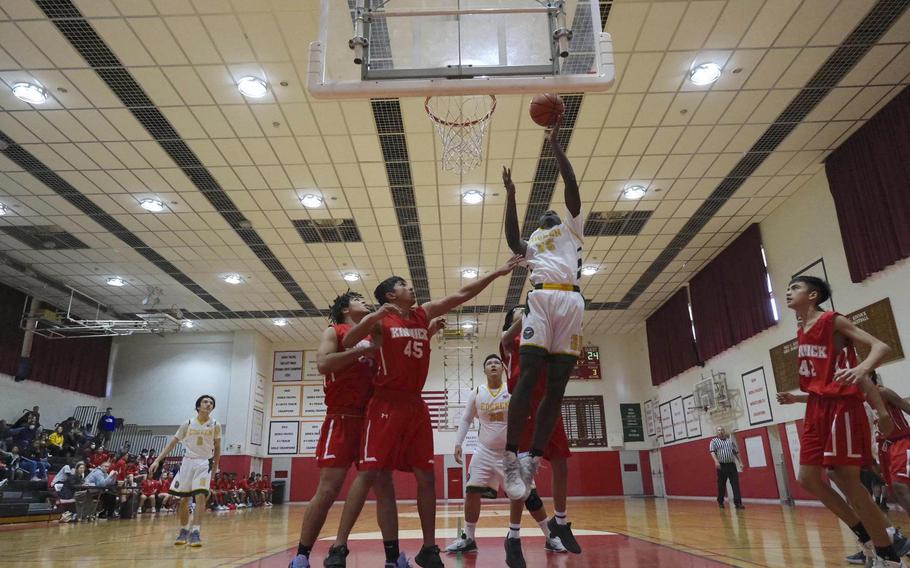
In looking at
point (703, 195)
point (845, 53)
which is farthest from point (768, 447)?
point (845, 53)

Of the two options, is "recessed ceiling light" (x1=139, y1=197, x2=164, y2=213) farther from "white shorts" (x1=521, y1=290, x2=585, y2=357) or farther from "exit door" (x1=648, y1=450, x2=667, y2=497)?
"exit door" (x1=648, y1=450, x2=667, y2=497)

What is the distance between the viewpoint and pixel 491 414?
511 cm

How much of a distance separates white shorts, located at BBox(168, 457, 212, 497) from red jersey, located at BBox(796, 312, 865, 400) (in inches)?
223

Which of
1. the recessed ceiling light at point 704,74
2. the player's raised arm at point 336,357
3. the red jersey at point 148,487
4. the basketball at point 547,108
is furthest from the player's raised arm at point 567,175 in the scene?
the red jersey at point 148,487

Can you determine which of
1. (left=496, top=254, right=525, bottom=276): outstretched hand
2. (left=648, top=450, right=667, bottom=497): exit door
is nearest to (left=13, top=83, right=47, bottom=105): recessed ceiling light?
(left=496, top=254, right=525, bottom=276): outstretched hand

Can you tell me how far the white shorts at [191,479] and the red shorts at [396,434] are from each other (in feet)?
11.9

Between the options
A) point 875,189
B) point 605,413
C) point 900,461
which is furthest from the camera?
point 605,413

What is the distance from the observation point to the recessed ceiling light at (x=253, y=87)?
7645mm

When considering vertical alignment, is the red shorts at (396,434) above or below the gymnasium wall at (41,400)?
below

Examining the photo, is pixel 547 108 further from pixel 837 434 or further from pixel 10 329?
pixel 10 329

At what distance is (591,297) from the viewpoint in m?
16.5

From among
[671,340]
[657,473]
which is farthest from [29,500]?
[657,473]

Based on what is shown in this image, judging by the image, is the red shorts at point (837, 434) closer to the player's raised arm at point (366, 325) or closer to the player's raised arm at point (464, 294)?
the player's raised arm at point (464, 294)

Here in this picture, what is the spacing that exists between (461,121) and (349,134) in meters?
1.99
